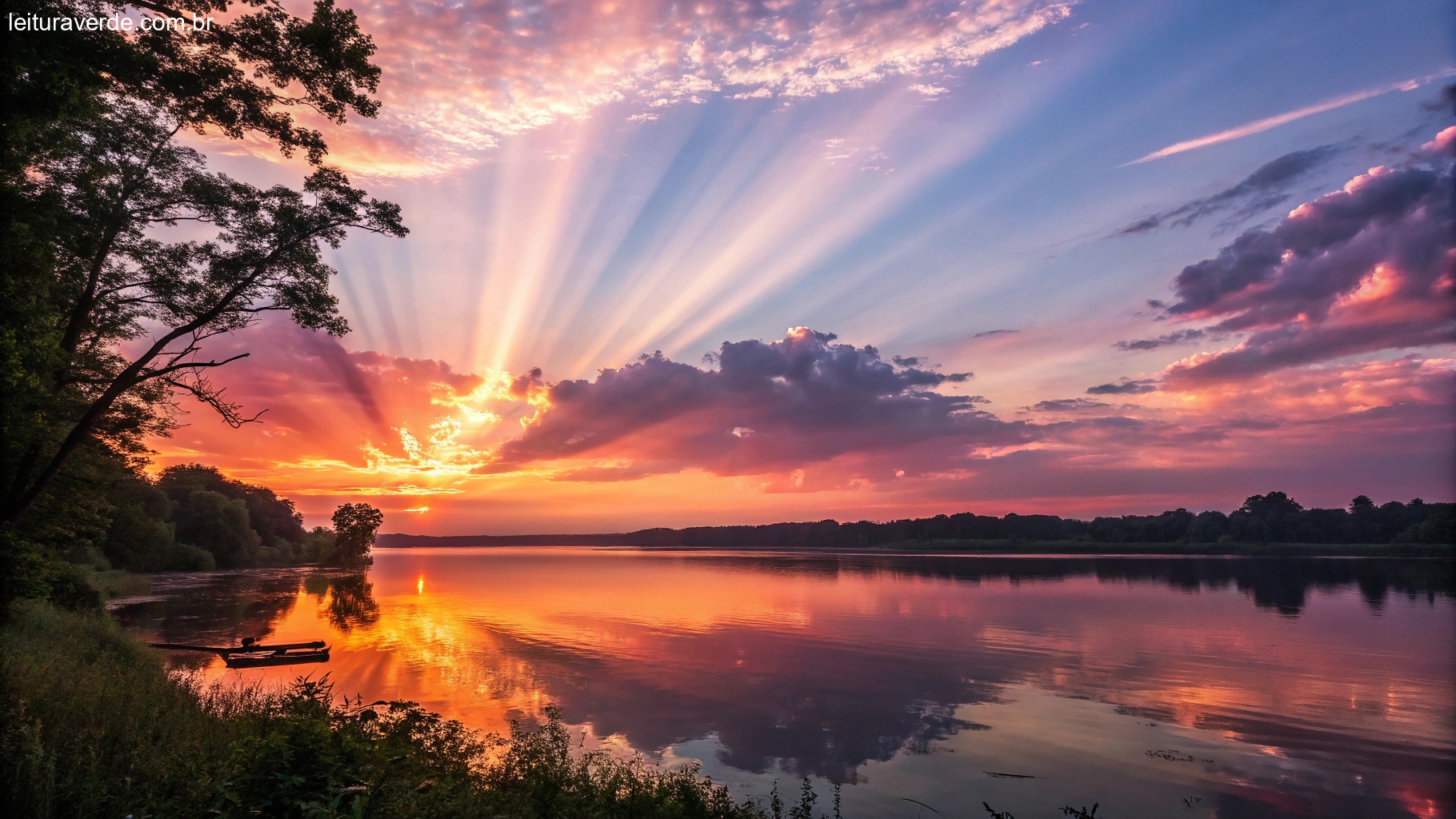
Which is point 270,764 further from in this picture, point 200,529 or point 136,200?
point 200,529

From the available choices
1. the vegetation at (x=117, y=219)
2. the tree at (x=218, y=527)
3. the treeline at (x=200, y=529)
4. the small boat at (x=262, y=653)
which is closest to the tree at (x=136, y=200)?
the vegetation at (x=117, y=219)

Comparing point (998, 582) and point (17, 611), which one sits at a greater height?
point (17, 611)

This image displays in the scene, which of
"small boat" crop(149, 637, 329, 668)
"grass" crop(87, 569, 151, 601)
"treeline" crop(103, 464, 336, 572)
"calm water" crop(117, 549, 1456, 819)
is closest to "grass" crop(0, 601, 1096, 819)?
"calm water" crop(117, 549, 1456, 819)

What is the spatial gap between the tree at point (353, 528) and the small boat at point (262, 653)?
12106 centimetres

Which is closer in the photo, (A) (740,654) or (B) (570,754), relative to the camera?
(B) (570,754)

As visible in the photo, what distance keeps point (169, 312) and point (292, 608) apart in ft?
206

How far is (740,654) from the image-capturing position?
4650cm

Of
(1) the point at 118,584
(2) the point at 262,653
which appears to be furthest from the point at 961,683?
(1) the point at 118,584

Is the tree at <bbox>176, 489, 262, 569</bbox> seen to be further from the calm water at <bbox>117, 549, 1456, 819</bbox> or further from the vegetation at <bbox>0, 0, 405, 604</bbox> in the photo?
the vegetation at <bbox>0, 0, 405, 604</bbox>

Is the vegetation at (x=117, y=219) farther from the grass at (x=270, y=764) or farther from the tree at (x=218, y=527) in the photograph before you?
the tree at (x=218, y=527)

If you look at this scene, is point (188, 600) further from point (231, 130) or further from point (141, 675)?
point (231, 130)

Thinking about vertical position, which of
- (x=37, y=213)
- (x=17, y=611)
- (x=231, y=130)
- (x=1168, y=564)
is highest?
(x=231, y=130)

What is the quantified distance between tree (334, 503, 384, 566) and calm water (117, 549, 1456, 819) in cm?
6675

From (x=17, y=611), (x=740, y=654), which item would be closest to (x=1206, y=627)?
(x=740, y=654)
